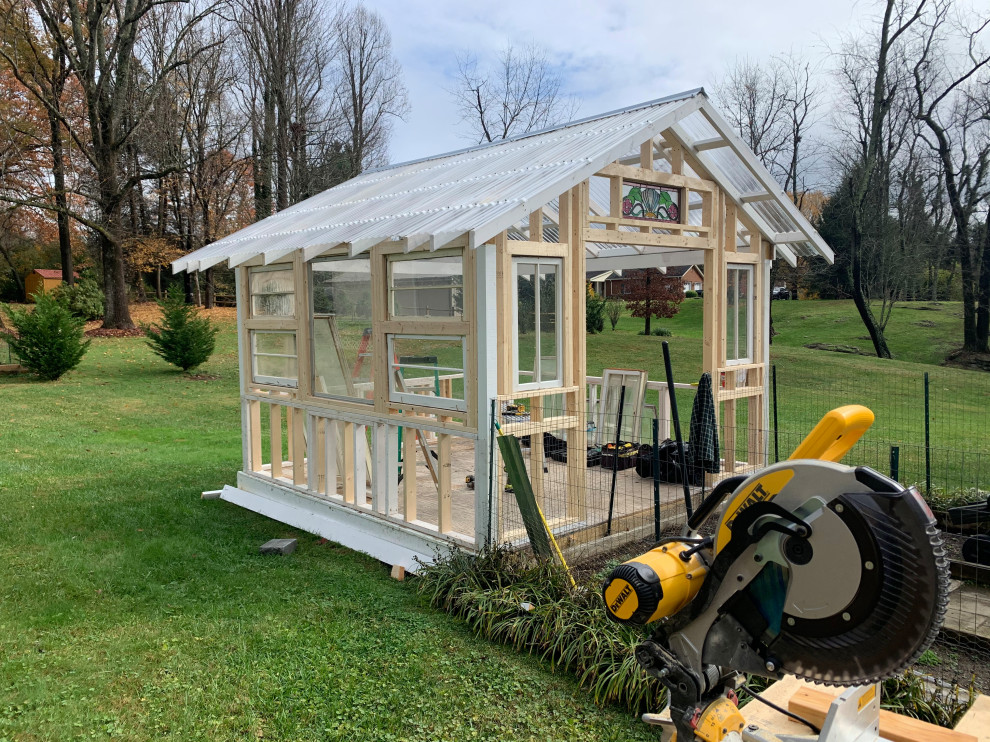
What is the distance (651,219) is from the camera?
6.93 m

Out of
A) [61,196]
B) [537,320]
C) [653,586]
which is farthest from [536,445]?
[61,196]

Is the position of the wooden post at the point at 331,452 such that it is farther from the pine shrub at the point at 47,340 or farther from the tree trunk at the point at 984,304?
the tree trunk at the point at 984,304

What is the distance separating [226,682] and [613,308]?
27.2 metres

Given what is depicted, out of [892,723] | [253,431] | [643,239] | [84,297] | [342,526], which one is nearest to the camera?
[892,723]

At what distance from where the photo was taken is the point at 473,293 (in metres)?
5.58

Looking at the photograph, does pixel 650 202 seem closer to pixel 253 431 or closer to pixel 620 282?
pixel 253 431

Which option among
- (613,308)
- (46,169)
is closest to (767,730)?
(613,308)

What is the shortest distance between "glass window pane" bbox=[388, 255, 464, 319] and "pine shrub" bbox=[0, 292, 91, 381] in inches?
492

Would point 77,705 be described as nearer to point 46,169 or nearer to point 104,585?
point 104,585

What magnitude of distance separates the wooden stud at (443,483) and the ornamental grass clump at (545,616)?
32 centimetres

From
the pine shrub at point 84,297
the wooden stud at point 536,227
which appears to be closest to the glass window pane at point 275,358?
the wooden stud at point 536,227

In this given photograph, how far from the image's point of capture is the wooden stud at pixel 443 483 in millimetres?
5938

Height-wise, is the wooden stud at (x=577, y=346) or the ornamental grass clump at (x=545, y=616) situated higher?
the wooden stud at (x=577, y=346)

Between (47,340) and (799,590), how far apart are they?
17438mm
